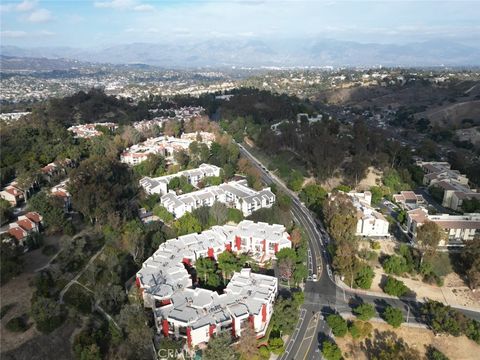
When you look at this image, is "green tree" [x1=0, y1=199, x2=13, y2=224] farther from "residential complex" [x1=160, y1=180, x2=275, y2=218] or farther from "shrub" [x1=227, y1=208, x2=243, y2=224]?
"shrub" [x1=227, y1=208, x2=243, y2=224]

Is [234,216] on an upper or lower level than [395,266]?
upper

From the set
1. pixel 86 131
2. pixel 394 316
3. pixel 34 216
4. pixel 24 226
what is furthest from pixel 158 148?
pixel 394 316

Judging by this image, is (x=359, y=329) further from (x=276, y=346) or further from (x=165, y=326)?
(x=165, y=326)

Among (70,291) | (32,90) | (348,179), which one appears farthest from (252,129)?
(32,90)

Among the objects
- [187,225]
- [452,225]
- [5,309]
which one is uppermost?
[452,225]

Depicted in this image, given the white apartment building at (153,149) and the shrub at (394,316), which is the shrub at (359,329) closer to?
the shrub at (394,316)

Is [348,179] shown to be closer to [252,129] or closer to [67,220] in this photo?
[252,129]

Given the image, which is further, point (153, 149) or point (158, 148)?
point (158, 148)
